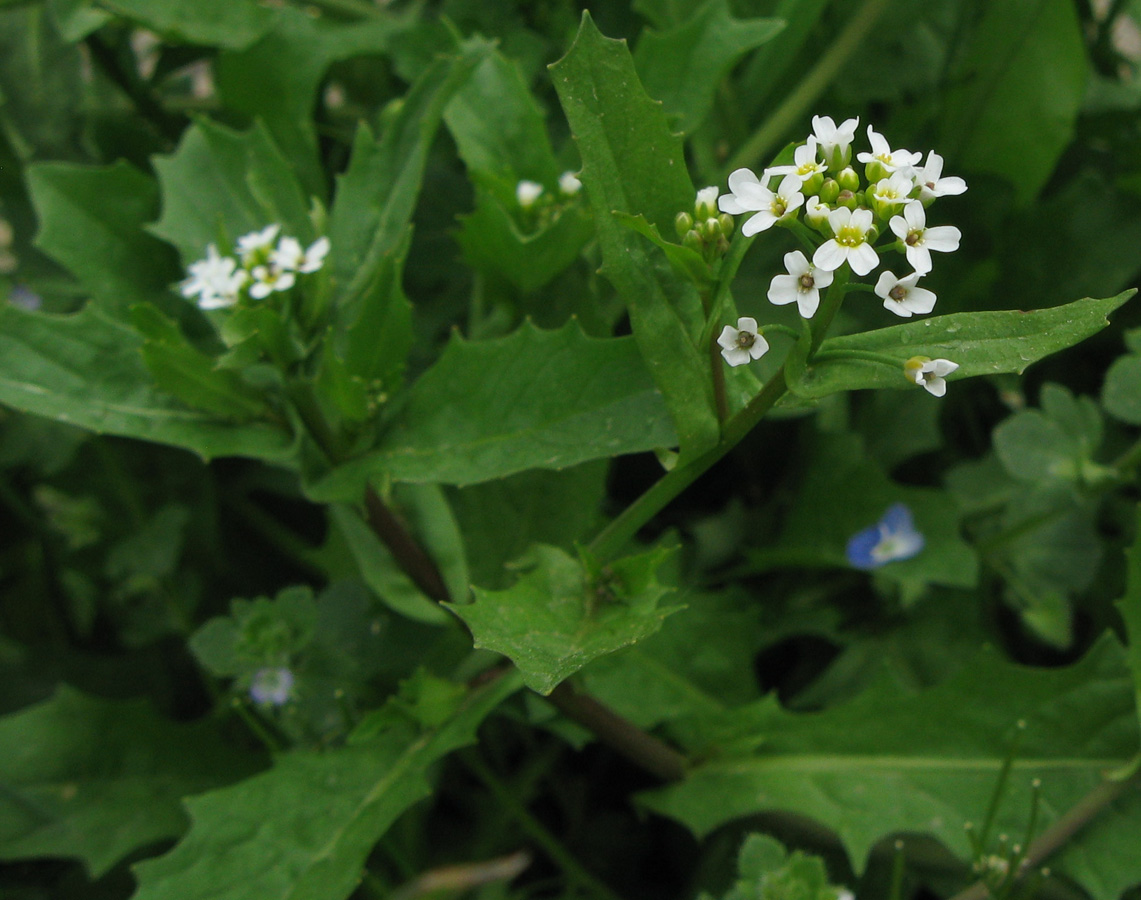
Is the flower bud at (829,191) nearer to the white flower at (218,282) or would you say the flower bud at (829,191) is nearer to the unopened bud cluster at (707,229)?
the unopened bud cluster at (707,229)

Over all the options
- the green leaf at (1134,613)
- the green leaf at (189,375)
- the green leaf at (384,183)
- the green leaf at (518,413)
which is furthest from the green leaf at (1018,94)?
the green leaf at (189,375)

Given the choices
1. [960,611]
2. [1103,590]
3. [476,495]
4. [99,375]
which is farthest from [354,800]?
[1103,590]

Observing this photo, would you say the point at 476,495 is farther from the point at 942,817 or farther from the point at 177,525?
the point at 942,817

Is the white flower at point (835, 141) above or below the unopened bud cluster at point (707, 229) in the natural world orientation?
above

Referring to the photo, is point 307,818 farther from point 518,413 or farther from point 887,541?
point 887,541

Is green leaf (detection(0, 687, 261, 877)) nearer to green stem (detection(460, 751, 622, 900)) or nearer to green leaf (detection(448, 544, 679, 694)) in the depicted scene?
green stem (detection(460, 751, 622, 900))

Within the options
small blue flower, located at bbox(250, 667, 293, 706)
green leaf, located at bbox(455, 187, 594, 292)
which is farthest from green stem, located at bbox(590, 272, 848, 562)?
small blue flower, located at bbox(250, 667, 293, 706)
